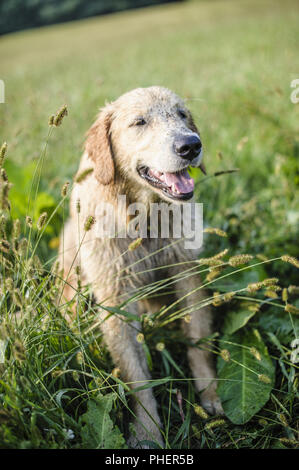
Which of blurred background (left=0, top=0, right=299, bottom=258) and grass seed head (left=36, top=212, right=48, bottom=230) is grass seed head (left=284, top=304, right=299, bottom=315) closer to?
blurred background (left=0, top=0, right=299, bottom=258)

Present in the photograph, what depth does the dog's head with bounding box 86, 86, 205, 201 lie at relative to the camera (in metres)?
2.23

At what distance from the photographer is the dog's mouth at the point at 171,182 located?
7.43ft

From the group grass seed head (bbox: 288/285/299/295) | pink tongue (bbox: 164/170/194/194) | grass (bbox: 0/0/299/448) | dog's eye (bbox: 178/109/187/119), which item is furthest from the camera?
dog's eye (bbox: 178/109/187/119)

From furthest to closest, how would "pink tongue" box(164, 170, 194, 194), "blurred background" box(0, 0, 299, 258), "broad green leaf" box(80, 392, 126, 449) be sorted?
"blurred background" box(0, 0, 299, 258) → "pink tongue" box(164, 170, 194, 194) → "broad green leaf" box(80, 392, 126, 449)

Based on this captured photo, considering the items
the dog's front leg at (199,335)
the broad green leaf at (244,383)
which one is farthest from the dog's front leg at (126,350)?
the broad green leaf at (244,383)

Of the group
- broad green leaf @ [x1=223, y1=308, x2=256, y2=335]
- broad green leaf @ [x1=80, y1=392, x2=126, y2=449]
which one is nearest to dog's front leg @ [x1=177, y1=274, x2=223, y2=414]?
broad green leaf @ [x1=223, y1=308, x2=256, y2=335]

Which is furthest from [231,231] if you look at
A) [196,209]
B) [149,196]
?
[149,196]

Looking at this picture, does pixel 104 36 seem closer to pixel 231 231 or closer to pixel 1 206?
pixel 231 231

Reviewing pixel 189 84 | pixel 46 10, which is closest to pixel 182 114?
pixel 189 84

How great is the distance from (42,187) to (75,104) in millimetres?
2733

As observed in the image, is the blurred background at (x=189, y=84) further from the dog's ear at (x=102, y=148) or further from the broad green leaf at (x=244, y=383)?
the broad green leaf at (x=244, y=383)

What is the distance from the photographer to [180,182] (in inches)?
91.4

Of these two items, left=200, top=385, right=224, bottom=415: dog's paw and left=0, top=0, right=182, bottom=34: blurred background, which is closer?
left=200, top=385, right=224, bottom=415: dog's paw

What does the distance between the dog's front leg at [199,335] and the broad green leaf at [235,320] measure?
4.4 inches
